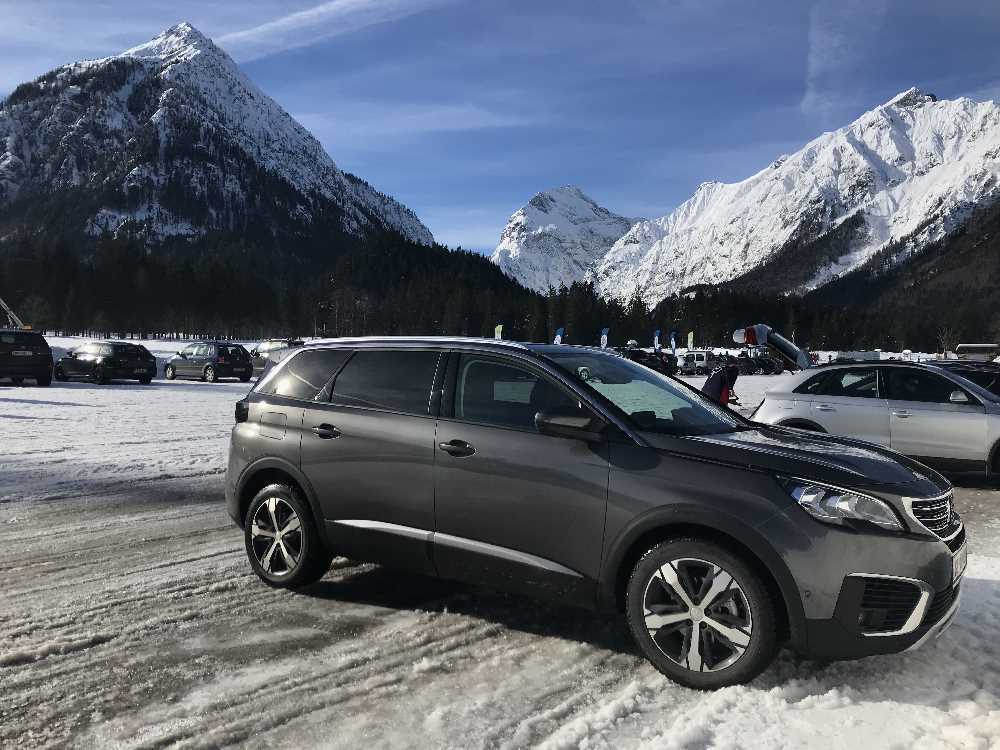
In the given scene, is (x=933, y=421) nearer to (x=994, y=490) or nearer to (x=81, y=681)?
(x=994, y=490)

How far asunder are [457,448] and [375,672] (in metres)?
1.24

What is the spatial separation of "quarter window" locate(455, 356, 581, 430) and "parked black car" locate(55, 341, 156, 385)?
86.7 ft

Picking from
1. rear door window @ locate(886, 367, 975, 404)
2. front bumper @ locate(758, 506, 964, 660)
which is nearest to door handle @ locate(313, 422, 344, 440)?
front bumper @ locate(758, 506, 964, 660)

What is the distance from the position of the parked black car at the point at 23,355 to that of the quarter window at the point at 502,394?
24019 millimetres

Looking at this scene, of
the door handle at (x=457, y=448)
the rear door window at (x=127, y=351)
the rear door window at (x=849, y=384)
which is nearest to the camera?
the door handle at (x=457, y=448)

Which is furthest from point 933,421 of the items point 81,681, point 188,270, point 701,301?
point 701,301

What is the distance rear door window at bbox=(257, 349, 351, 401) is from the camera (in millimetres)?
5242

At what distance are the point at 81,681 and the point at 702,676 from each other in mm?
2972

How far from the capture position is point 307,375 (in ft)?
17.6

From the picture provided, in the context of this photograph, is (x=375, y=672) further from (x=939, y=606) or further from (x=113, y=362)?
(x=113, y=362)

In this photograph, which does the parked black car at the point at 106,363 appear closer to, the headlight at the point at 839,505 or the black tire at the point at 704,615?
the black tire at the point at 704,615

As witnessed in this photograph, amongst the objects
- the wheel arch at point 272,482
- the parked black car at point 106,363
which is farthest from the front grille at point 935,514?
the parked black car at point 106,363

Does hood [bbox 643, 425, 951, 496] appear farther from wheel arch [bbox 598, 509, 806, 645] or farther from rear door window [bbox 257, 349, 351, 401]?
rear door window [bbox 257, 349, 351, 401]

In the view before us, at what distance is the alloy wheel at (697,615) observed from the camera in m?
3.59
